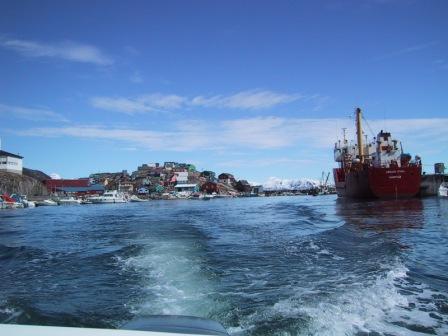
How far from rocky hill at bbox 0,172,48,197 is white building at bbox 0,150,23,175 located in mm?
2109

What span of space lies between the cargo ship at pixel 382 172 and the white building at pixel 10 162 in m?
70.3

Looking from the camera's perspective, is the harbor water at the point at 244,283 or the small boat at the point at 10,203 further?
the small boat at the point at 10,203

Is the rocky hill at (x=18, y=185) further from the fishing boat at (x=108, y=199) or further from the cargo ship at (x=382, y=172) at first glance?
the cargo ship at (x=382, y=172)

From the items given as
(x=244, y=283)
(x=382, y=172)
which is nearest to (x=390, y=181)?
(x=382, y=172)

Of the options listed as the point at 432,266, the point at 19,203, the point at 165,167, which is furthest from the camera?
the point at 165,167

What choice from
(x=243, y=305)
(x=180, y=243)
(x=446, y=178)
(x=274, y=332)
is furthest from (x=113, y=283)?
(x=446, y=178)

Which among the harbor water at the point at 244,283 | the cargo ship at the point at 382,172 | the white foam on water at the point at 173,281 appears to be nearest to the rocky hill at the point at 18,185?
the cargo ship at the point at 382,172

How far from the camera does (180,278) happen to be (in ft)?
37.0

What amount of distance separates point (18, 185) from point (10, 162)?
20.8 feet

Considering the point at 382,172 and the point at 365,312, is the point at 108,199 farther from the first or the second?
the point at 365,312

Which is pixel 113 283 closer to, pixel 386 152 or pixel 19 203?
pixel 386 152

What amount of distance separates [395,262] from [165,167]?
172 meters

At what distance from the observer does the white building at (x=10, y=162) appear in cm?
9212

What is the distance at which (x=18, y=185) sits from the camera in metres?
91.0
